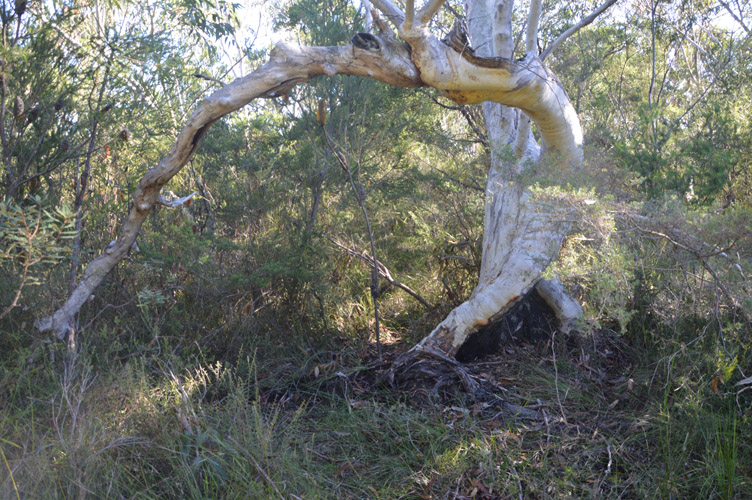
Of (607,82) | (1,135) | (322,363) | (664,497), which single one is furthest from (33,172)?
(607,82)

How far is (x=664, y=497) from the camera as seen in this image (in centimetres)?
324

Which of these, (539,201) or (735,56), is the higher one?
(735,56)

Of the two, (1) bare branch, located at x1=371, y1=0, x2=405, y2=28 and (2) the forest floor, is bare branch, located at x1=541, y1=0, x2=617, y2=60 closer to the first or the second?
(1) bare branch, located at x1=371, y1=0, x2=405, y2=28

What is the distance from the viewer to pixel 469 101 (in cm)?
458

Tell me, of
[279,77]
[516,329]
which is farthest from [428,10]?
[516,329]

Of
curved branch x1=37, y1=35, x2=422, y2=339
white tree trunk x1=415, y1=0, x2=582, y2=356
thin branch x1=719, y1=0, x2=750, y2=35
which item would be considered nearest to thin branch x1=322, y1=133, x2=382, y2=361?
white tree trunk x1=415, y1=0, x2=582, y2=356

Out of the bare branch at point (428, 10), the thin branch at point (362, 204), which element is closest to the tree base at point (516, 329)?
the thin branch at point (362, 204)

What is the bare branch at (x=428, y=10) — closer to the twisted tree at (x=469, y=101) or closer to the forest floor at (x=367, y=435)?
the twisted tree at (x=469, y=101)

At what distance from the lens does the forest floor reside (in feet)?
10.6

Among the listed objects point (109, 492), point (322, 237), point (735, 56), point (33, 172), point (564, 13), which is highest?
point (564, 13)

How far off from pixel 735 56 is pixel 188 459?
822 cm

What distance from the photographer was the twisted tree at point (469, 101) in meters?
4.21

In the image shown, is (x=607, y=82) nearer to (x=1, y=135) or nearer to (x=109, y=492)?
(x=1, y=135)

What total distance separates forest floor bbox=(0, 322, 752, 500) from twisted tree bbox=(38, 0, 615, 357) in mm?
554
